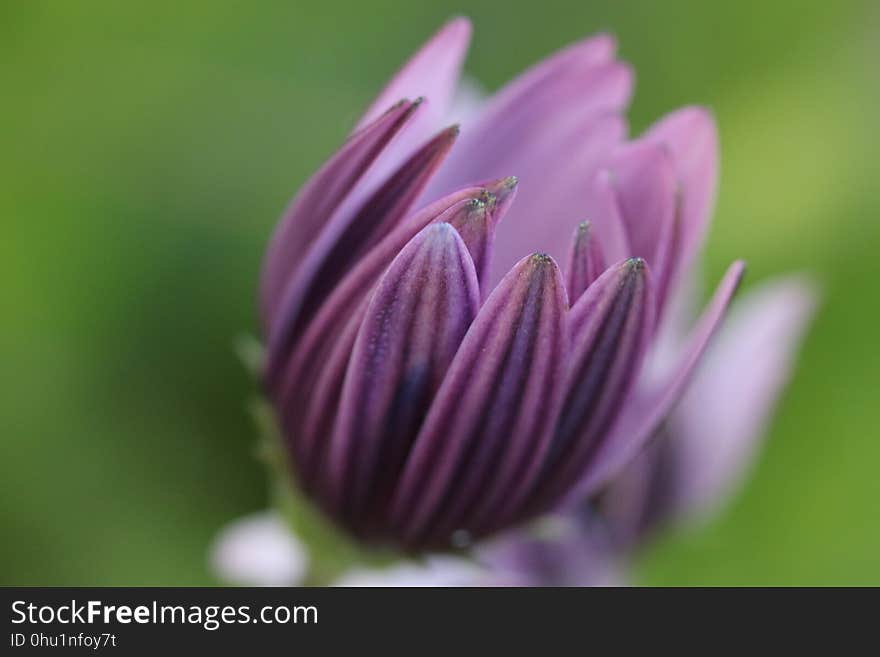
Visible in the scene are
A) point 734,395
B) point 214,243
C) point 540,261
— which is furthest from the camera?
point 214,243

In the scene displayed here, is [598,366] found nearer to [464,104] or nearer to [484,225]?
[484,225]

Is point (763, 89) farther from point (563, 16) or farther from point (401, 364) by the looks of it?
point (401, 364)

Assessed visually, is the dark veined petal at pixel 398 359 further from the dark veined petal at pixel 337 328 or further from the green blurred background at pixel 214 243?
the green blurred background at pixel 214 243

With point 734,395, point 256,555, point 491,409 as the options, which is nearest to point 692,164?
point 491,409

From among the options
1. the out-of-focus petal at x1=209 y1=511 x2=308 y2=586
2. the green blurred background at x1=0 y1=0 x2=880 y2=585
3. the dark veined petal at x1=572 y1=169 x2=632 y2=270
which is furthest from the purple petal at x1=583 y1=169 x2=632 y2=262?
the green blurred background at x1=0 y1=0 x2=880 y2=585

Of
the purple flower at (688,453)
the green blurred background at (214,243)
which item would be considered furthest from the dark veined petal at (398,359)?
the green blurred background at (214,243)
